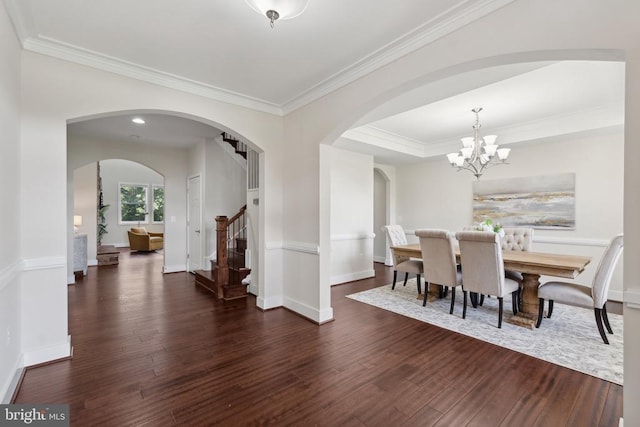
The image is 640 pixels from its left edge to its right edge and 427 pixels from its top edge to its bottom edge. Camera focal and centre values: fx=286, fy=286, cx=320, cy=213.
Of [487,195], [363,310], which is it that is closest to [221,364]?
[363,310]

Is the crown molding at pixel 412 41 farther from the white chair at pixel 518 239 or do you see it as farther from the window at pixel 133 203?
the window at pixel 133 203

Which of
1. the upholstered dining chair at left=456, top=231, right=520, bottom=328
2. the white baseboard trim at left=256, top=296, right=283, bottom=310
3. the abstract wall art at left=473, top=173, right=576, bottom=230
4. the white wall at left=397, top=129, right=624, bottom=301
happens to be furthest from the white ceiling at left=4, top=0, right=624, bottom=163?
the white baseboard trim at left=256, top=296, right=283, bottom=310

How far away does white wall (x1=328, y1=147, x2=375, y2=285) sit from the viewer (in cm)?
535

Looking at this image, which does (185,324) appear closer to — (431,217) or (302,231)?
(302,231)

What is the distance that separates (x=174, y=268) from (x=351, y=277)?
3.80 meters

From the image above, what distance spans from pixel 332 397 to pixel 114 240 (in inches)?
452

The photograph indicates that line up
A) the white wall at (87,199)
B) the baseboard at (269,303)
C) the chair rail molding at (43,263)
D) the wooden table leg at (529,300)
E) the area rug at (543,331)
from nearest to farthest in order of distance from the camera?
1. the chair rail molding at (43,263)
2. the area rug at (543,331)
3. the wooden table leg at (529,300)
4. the baseboard at (269,303)
5. the white wall at (87,199)

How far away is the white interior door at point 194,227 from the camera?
589cm

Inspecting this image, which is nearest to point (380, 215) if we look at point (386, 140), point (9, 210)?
point (386, 140)

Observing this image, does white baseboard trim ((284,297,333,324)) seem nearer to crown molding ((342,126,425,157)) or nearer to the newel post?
the newel post

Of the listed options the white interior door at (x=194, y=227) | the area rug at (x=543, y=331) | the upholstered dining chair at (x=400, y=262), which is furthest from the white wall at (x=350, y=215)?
the white interior door at (x=194, y=227)

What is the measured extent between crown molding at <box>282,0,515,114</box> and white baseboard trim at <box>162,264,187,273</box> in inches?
190

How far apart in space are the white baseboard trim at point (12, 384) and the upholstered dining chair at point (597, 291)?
15.0 ft

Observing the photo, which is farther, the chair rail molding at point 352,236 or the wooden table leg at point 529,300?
the chair rail molding at point 352,236
